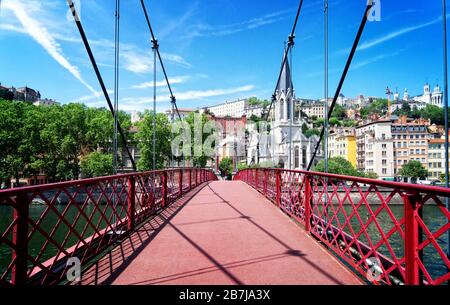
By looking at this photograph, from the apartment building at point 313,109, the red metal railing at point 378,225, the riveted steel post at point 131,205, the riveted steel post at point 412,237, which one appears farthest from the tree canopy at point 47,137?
the apartment building at point 313,109

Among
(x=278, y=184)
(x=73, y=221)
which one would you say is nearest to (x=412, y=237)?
(x=73, y=221)

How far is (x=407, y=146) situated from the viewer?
194 feet

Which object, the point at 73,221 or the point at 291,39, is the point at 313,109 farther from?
the point at 73,221

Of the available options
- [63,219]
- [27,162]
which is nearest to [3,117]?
[27,162]

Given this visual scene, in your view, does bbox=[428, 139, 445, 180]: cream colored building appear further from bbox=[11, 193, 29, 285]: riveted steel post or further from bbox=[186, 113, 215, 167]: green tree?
bbox=[11, 193, 29, 285]: riveted steel post

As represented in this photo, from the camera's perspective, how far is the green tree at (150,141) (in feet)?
116

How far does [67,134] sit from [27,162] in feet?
15.7

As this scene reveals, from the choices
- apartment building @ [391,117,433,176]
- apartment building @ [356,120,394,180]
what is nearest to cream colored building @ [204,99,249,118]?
apartment building @ [356,120,394,180]

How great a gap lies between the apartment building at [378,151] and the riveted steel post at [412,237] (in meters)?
63.5

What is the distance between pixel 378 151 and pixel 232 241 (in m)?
63.7

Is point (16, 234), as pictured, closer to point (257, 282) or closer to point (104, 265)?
point (104, 265)

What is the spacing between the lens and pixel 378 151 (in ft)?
196

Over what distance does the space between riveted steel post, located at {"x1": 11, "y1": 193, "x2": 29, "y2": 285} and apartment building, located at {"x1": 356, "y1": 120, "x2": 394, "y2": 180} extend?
6489 centimetres

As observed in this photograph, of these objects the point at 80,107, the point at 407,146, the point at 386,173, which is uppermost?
the point at 80,107
